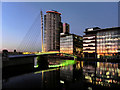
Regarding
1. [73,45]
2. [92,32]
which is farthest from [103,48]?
[73,45]

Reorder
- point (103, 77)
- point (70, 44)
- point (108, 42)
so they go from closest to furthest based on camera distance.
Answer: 1. point (103, 77)
2. point (108, 42)
3. point (70, 44)

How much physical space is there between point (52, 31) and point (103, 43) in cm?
9894

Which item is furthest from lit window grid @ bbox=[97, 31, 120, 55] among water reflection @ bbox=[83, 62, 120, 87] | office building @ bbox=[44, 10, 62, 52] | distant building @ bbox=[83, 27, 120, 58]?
office building @ bbox=[44, 10, 62, 52]

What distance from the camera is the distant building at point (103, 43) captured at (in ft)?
290

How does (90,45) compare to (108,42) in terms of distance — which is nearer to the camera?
(108,42)

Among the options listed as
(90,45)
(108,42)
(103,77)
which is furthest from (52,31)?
(103,77)

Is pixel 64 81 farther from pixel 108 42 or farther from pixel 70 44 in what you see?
pixel 70 44

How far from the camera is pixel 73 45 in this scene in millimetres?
131250

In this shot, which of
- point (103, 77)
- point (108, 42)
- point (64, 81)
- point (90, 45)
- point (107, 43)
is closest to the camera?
point (64, 81)

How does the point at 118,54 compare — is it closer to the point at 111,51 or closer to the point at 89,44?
the point at 111,51

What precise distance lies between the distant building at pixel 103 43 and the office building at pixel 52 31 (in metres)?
74.6

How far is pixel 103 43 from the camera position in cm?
9575

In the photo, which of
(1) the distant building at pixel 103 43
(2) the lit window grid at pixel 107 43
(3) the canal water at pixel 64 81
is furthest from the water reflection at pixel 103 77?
(2) the lit window grid at pixel 107 43

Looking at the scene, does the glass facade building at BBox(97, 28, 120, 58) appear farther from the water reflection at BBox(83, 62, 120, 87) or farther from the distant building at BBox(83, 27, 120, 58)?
the water reflection at BBox(83, 62, 120, 87)
